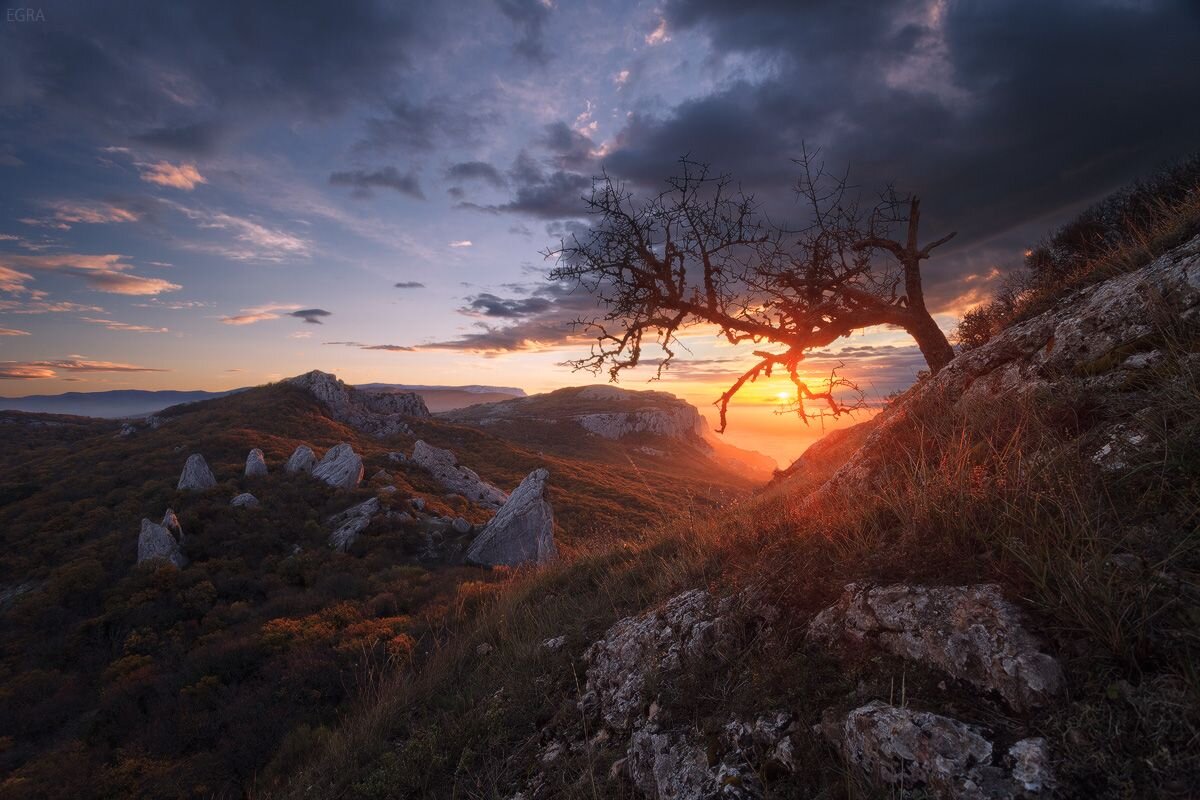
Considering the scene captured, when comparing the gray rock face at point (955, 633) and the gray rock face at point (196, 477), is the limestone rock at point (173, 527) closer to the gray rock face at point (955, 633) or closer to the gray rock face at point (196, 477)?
the gray rock face at point (196, 477)

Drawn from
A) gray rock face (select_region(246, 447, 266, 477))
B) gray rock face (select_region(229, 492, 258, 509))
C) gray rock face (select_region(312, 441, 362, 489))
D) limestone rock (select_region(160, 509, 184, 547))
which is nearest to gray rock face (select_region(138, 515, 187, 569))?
limestone rock (select_region(160, 509, 184, 547))

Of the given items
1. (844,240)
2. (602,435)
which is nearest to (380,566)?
(844,240)

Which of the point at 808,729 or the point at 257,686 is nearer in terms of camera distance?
the point at 808,729

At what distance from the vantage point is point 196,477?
24.7 meters

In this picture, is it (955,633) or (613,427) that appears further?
(613,427)

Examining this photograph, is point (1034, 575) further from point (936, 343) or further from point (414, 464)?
point (414, 464)

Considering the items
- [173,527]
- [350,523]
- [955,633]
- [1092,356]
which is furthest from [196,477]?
[1092,356]

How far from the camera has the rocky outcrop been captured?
1945 mm

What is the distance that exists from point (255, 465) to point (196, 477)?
2701mm

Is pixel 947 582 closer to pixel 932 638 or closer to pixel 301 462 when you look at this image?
pixel 932 638

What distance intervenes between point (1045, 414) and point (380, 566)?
61.9 ft

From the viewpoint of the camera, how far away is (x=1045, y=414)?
13.8ft

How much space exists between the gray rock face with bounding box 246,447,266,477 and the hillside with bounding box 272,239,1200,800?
2542 cm

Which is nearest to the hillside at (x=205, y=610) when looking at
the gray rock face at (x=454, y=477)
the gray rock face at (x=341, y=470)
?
the gray rock face at (x=454, y=477)
